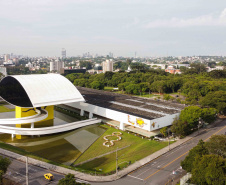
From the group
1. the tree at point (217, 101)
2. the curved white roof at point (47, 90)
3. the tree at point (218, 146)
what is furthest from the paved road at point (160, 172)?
the tree at point (217, 101)

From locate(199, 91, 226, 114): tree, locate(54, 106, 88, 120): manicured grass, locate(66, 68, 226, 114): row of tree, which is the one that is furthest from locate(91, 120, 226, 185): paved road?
locate(66, 68, 226, 114): row of tree

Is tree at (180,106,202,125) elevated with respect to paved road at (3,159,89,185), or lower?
elevated

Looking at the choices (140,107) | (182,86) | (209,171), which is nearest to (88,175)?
(209,171)

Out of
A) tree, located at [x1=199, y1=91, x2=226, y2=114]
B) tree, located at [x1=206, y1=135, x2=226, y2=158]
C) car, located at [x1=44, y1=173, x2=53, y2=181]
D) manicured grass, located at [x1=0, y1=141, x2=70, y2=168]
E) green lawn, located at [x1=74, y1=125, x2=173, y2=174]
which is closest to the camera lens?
car, located at [x1=44, y1=173, x2=53, y2=181]

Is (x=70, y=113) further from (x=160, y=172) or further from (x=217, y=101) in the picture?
(x=217, y=101)

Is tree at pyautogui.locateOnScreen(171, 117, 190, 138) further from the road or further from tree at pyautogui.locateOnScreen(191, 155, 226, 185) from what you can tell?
the road

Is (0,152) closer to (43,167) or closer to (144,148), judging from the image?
(43,167)

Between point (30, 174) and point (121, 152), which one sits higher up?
point (30, 174)
